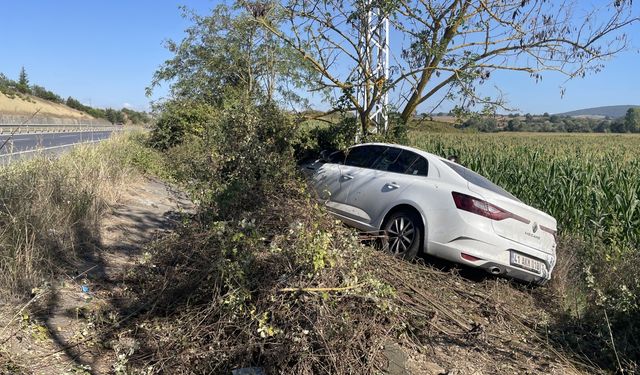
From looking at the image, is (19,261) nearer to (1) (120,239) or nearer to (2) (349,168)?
(1) (120,239)

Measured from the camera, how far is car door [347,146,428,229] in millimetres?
6793

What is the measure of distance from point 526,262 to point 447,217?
1103mm

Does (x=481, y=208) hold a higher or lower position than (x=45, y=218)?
higher

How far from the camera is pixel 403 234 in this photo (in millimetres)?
6426

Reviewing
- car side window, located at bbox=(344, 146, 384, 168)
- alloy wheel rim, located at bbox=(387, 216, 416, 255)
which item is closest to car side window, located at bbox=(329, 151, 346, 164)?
car side window, located at bbox=(344, 146, 384, 168)

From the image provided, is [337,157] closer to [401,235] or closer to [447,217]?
[401,235]

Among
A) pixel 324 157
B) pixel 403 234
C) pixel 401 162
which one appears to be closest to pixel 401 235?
pixel 403 234

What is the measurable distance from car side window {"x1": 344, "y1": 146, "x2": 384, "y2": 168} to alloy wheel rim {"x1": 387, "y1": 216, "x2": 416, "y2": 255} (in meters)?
1.26

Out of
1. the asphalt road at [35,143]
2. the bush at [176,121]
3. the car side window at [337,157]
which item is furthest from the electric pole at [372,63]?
the bush at [176,121]

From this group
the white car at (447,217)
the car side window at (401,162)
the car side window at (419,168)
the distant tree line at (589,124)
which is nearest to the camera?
the white car at (447,217)

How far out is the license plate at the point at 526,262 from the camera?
6098 mm

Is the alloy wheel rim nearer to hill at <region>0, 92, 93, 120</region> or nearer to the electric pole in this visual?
the electric pole

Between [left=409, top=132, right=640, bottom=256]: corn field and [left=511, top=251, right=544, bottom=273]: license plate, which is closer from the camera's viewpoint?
[left=511, top=251, right=544, bottom=273]: license plate

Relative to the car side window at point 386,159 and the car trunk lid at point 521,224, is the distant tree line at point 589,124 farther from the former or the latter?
the car trunk lid at point 521,224
